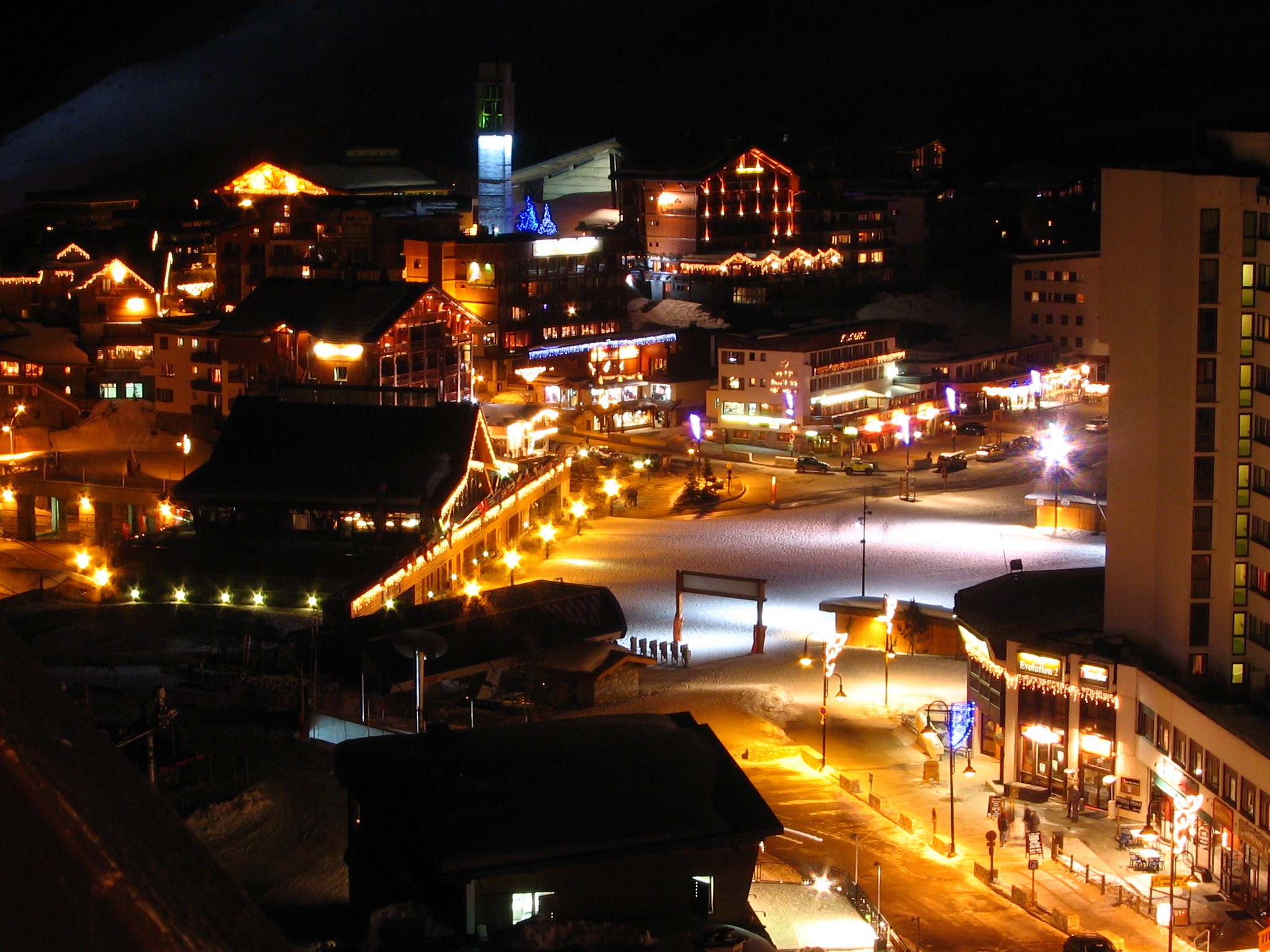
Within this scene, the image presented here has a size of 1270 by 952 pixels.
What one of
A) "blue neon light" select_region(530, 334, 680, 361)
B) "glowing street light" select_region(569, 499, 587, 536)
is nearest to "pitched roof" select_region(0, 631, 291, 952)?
"glowing street light" select_region(569, 499, 587, 536)

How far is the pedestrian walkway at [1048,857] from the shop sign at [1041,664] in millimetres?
1240

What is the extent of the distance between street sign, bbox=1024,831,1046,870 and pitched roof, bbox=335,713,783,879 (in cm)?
424

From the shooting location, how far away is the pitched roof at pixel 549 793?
8.80m

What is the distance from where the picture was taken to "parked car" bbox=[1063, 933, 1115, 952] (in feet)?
34.9

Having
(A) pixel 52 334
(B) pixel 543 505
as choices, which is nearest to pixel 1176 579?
(B) pixel 543 505

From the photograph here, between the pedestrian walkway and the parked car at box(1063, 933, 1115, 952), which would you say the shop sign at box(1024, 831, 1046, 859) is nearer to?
the pedestrian walkway

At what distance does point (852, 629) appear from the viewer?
20547 millimetres

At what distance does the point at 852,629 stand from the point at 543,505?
371 inches

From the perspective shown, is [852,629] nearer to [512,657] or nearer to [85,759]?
[512,657]

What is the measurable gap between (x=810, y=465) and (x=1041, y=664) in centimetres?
1701

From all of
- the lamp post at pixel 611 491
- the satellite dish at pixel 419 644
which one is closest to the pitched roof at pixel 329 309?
the lamp post at pixel 611 491

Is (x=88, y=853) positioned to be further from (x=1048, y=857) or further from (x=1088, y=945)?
(x=1048, y=857)

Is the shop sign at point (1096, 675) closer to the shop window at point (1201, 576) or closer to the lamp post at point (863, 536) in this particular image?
the shop window at point (1201, 576)

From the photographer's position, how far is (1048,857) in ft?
46.6
